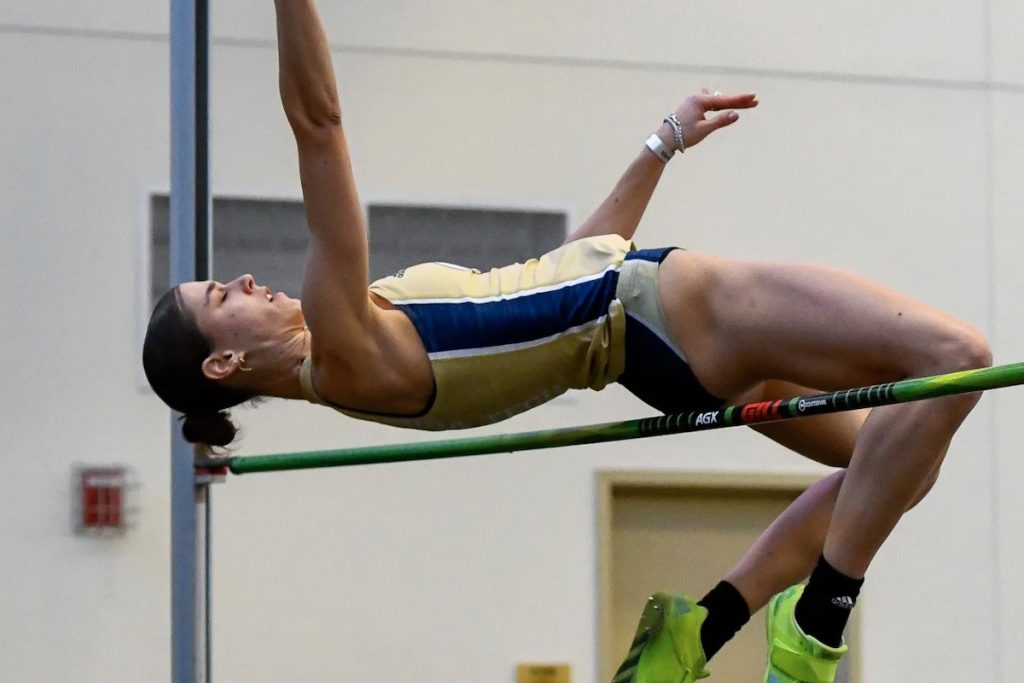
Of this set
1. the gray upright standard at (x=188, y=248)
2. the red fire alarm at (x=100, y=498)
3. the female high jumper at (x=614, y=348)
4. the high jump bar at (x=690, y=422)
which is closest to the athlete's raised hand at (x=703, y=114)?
the female high jumper at (x=614, y=348)

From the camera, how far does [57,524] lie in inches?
175

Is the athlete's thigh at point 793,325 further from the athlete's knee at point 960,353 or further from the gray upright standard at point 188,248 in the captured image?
the gray upright standard at point 188,248

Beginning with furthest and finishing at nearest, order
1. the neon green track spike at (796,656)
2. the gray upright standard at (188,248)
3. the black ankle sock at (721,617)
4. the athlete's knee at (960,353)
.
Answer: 1. the gray upright standard at (188,248)
2. the black ankle sock at (721,617)
3. the neon green track spike at (796,656)
4. the athlete's knee at (960,353)

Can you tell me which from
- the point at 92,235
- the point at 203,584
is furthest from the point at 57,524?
the point at 203,584

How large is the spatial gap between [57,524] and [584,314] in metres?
2.70

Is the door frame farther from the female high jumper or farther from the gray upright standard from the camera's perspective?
the female high jumper

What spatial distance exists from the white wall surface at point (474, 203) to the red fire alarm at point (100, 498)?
0.05m

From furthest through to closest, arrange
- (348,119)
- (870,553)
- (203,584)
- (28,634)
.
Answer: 1. (348,119)
2. (28,634)
3. (203,584)
4. (870,553)

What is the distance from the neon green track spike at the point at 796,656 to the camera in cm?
213

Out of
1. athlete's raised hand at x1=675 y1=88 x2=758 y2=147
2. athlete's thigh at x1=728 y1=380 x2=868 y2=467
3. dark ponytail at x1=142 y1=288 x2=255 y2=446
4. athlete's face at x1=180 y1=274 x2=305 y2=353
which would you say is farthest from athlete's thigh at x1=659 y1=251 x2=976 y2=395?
dark ponytail at x1=142 y1=288 x2=255 y2=446

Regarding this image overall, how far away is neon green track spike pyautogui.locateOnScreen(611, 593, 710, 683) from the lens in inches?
93.4

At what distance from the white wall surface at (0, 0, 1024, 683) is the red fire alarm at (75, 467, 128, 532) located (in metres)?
0.05

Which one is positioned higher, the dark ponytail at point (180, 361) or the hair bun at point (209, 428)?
the dark ponytail at point (180, 361)

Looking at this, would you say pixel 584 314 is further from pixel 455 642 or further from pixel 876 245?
pixel 876 245
